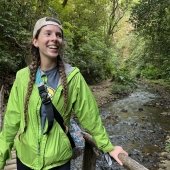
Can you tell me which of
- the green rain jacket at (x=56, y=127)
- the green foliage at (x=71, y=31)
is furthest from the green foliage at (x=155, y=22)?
the green rain jacket at (x=56, y=127)

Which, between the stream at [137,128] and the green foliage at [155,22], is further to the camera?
the green foliage at [155,22]

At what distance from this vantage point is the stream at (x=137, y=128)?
32.3ft

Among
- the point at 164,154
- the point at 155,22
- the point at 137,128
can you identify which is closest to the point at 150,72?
the point at 155,22

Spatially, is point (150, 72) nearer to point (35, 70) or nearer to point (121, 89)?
point (121, 89)

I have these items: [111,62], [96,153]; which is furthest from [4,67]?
[111,62]

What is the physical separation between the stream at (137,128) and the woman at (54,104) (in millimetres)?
5964

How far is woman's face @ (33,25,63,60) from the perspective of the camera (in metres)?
2.77

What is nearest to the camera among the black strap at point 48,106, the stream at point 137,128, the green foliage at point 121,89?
the black strap at point 48,106

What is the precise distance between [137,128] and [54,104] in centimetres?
1061

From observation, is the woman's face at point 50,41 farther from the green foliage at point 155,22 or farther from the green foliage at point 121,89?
the green foliage at point 121,89

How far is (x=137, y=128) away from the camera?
13.0 meters

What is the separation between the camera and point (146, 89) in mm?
23938

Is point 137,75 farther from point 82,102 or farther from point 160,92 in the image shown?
point 82,102

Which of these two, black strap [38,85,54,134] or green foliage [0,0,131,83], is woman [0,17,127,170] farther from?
green foliage [0,0,131,83]
